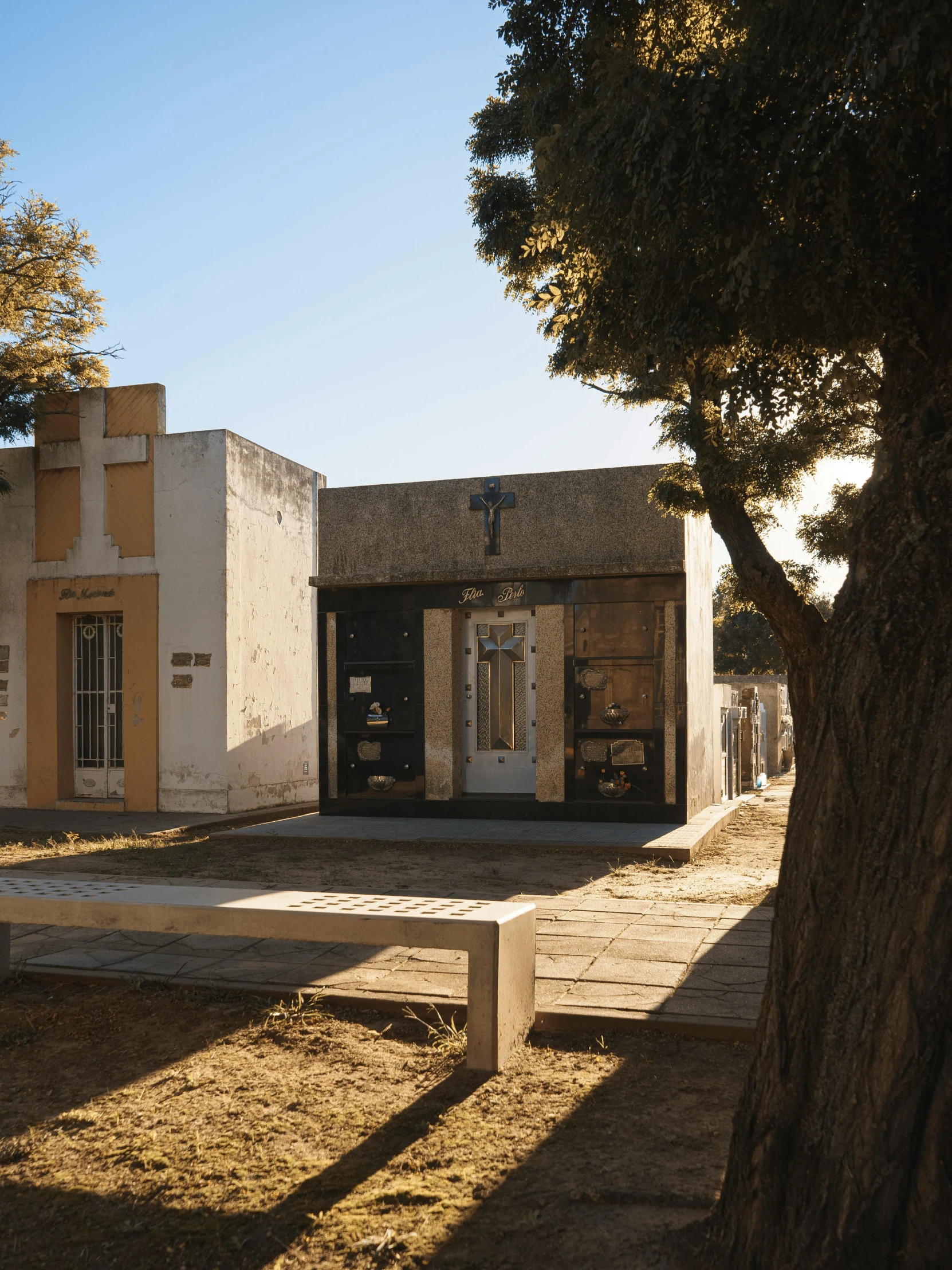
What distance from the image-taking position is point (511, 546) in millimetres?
12547

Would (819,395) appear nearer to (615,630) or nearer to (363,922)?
(363,922)

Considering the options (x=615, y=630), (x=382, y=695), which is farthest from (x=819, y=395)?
(x=382, y=695)

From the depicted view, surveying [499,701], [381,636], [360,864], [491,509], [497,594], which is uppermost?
[491,509]

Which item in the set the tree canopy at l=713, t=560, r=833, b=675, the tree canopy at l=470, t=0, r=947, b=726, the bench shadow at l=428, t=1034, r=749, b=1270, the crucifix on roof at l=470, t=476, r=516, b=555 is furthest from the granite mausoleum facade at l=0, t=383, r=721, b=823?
the tree canopy at l=713, t=560, r=833, b=675

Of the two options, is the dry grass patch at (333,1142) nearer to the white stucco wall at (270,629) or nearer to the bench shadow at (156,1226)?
the bench shadow at (156,1226)

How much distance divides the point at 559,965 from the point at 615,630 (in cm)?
692

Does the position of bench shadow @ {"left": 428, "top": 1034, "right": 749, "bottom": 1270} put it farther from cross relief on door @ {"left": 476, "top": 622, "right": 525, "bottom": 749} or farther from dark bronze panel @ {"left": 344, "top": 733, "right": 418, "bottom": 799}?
dark bronze panel @ {"left": 344, "top": 733, "right": 418, "bottom": 799}

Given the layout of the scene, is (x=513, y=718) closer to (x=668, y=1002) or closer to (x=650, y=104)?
(x=668, y=1002)

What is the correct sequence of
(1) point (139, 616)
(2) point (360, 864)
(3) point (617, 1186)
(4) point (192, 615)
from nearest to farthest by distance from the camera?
(3) point (617, 1186)
(2) point (360, 864)
(4) point (192, 615)
(1) point (139, 616)

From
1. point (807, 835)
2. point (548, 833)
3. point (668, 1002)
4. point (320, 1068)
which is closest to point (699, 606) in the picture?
point (548, 833)

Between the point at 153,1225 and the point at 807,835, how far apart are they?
6.52 ft

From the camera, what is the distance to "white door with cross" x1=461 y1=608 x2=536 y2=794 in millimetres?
12750

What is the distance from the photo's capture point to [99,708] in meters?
15.3

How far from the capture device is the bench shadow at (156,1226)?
9.07 ft
